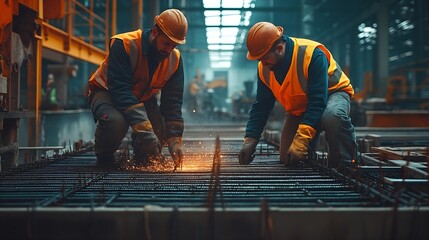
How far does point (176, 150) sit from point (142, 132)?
1.23 feet

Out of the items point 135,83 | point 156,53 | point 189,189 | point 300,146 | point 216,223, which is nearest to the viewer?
point 216,223

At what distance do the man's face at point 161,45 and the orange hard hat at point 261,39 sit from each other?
Result: 62 centimetres

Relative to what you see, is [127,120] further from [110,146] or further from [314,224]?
[314,224]

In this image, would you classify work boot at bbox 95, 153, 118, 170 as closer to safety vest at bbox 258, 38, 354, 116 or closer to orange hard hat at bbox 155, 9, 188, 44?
orange hard hat at bbox 155, 9, 188, 44

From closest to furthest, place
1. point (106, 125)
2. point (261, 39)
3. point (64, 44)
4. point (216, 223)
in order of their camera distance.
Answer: point (216, 223) → point (261, 39) → point (106, 125) → point (64, 44)

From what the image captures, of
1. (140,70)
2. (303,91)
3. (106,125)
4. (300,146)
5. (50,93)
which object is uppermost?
(50,93)

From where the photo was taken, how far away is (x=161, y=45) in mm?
3502

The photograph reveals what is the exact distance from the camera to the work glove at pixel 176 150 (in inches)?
139

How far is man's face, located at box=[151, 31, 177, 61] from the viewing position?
3.47m

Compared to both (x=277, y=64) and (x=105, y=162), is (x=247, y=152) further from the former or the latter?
(x=105, y=162)

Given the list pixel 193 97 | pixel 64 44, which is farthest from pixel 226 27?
pixel 64 44

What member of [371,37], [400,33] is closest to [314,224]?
[400,33]

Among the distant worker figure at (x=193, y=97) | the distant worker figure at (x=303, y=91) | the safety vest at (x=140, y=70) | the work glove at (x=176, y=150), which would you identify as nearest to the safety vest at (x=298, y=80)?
the distant worker figure at (x=303, y=91)

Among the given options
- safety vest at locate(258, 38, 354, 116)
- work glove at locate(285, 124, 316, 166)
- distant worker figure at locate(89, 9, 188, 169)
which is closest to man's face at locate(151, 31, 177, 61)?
distant worker figure at locate(89, 9, 188, 169)
